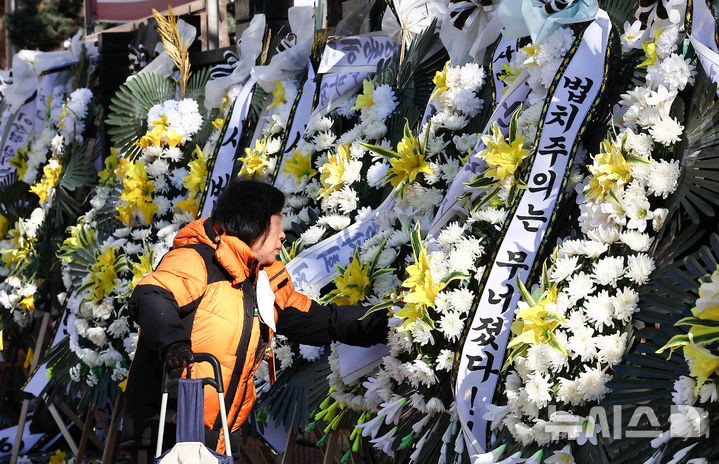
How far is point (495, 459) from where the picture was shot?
275cm

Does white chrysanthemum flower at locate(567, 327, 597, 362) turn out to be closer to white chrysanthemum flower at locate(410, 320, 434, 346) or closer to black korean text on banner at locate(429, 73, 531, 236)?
white chrysanthemum flower at locate(410, 320, 434, 346)

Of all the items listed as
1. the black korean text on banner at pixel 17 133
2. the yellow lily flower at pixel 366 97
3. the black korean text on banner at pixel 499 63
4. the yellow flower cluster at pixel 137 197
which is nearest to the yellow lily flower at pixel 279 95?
the yellow lily flower at pixel 366 97

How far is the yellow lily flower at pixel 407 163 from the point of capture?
373 cm

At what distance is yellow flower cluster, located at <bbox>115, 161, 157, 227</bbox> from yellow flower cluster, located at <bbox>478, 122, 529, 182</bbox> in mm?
2642

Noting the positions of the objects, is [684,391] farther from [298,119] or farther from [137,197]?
[137,197]

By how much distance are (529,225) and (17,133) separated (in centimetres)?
567

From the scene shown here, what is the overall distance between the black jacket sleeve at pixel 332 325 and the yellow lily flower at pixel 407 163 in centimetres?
53

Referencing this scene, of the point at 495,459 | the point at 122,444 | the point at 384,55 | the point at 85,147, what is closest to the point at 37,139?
the point at 85,147

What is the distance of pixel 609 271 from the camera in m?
2.71

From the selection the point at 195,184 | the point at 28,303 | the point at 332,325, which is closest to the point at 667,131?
the point at 332,325

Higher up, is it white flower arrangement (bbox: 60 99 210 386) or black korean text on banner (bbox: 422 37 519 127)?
black korean text on banner (bbox: 422 37 519 127)

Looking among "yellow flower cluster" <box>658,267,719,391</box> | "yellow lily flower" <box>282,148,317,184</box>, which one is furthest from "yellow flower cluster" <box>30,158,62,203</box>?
"yellow flower cluster" <box>658,267,719,391</box>

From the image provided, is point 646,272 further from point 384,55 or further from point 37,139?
point 37,139

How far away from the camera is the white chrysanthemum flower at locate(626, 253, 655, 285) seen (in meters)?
2.66
